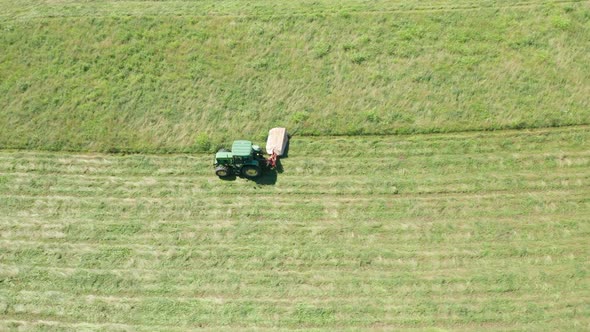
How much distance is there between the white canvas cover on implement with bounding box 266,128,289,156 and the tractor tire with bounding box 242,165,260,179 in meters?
1.03

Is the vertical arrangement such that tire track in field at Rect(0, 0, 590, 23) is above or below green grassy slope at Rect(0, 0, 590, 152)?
above

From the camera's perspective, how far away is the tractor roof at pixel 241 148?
17.4 metres

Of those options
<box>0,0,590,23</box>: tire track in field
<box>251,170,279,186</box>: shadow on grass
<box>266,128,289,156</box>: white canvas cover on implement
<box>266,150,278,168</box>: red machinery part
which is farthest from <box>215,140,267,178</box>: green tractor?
<box>0,0,590,23</box>: tire track in field

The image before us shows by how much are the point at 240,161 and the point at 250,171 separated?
0.54 metres

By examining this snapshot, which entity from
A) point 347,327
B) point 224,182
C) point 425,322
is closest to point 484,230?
point 425,322

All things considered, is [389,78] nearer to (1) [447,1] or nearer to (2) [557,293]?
(1) [447,1]

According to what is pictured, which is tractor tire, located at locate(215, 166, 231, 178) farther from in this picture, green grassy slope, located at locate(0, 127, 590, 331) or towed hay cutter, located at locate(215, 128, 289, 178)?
green grassy slope, located at locate(0, 127, 590, 331)

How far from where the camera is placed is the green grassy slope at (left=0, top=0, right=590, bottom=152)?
64.5ft

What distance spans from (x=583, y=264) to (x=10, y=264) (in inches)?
778

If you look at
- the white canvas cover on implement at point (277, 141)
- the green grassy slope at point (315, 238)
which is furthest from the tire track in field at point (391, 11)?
the green grassy slope at point (315, 238)

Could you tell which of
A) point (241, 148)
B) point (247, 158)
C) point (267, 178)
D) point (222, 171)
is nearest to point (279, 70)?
point (241, 148)

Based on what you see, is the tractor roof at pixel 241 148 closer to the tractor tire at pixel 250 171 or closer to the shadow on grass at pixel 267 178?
the tractor tire at pixel 250 171

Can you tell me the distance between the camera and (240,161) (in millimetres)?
17719

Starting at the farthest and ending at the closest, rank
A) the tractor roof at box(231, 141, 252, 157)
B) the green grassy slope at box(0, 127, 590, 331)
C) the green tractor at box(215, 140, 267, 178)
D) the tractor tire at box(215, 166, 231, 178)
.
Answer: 1. the tractor tire at box(215, 166, 231, 178)
2. the green tractor at box(215, 140, 267, 178)
3. the tractor roof at box(231, 141, 252, 157)
4. the green grassy slope at box(0, 127, 590, 331)
